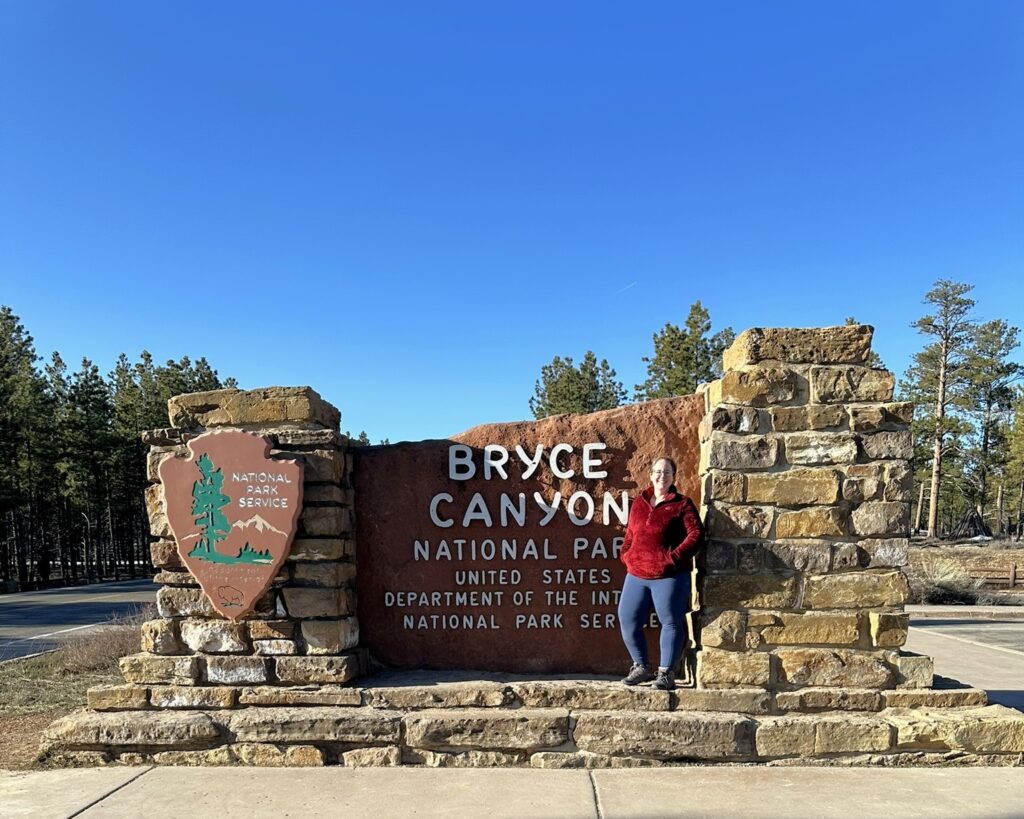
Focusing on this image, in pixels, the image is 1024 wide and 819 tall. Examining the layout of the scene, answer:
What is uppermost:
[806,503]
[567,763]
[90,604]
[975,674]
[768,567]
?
[806,503]

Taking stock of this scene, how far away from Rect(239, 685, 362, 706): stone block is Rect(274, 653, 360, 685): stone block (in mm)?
40

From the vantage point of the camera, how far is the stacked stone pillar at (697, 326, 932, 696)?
4.12m

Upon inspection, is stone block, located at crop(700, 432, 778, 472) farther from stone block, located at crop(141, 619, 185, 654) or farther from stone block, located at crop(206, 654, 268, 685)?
stone block, located at crop(141, 619, 185, 654)

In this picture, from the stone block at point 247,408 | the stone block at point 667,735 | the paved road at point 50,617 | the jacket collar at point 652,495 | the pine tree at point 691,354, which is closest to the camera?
the stone block at point 667,735

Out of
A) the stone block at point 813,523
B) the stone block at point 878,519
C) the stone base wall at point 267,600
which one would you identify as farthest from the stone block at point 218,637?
the stone block at point 878,519

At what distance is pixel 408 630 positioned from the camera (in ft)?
15.6

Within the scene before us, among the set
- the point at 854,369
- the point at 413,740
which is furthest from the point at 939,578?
the point at 413,740

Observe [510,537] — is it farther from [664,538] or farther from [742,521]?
[742,521]

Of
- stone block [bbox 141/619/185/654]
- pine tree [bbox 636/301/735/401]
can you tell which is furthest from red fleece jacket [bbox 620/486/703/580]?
pine tree [bbox 636/301/735/401]

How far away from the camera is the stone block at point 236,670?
4309mm

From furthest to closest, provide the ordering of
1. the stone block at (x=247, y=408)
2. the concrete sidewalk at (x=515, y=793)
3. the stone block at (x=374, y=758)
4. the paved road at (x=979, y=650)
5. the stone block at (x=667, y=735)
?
the paved road at (x=979, y=650), the stone block at (x=247, y=408), the stone block at (x=374, y=758), the stone block at (x=667, y=735), the concrete sidewalk at (x=515, y=793)

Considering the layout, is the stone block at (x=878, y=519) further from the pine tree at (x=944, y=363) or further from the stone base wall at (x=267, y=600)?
the pine tree at (x=944, y=363)

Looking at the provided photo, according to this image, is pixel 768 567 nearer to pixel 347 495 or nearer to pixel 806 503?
pixel 806 503

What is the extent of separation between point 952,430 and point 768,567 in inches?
1468
